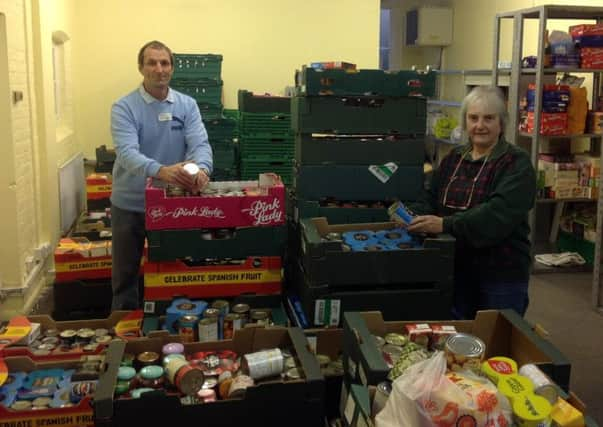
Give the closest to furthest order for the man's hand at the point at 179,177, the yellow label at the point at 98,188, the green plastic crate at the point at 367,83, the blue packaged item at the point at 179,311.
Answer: the blue packaged item at the point at 179,311, the man's hand at the point at 179,177, the green plastic crate at the point at 367,83, the yellow label at the point at 98,188

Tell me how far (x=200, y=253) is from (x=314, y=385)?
96 cm

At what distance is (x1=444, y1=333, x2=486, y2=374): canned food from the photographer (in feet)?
4.99

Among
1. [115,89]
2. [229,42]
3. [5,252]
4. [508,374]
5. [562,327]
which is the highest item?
[229,42]

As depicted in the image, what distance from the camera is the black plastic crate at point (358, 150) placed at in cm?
289

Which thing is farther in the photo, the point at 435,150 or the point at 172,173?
the point at 435,150

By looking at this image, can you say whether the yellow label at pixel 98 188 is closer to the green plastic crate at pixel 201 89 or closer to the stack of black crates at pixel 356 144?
the green plastic crate at pixel 201 89

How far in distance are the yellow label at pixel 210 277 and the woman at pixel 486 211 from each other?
1.96 ft

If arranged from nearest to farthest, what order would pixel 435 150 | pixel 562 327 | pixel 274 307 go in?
pixel 274 307 → pixel 562 327 → pixel 435 150

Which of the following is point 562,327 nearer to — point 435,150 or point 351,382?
point 351,382

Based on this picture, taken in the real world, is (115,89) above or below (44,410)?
above

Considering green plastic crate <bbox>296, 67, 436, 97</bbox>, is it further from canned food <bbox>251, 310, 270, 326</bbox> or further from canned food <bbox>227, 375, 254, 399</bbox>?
canned food <bbox>227, 375, 254, 399</bbox>

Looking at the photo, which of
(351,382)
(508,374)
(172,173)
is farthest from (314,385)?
(172,173)

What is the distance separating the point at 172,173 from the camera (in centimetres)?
263

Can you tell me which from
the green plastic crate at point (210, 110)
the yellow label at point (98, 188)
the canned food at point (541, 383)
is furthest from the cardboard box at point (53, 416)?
the green plastic crate at point (210, 110)
